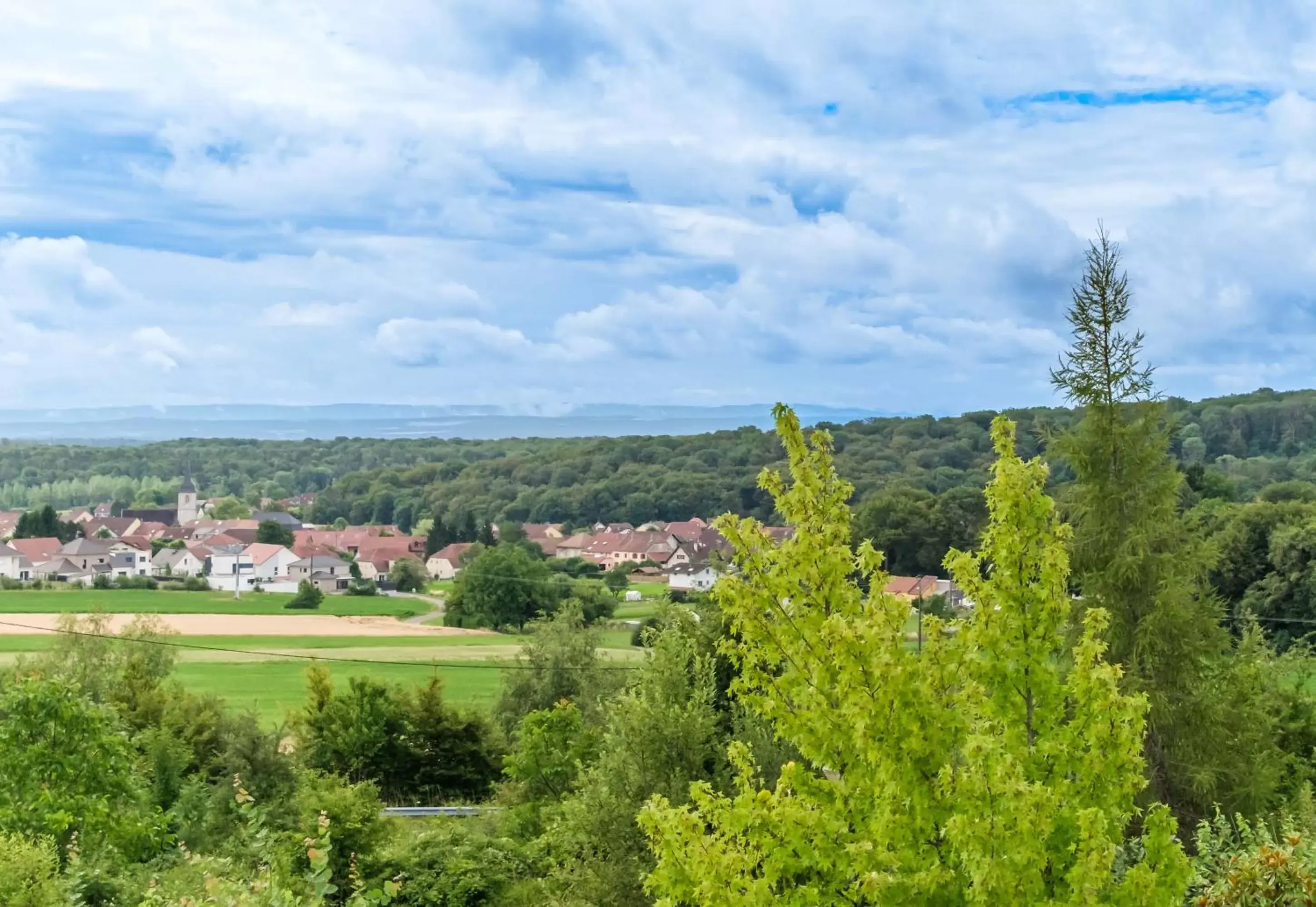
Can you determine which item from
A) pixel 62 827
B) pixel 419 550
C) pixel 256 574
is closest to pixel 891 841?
pixel 62 827

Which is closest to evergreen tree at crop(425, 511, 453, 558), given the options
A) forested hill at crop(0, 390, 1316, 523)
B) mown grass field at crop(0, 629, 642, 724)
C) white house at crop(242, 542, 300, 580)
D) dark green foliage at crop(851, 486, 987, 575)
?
white house at crop(242, 542, 300, 580)

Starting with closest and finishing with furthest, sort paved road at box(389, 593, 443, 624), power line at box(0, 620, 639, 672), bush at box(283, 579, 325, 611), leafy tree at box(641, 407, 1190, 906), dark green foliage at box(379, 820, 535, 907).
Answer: leafy tree at box(641, 407, 1190, 906) < dark green foliage at box(379, 820, 535, 907) < power line at box(0, 620, 639, 672) < paved road at box(389, 593, 443, 624) < bush at box(283, 579, 325, 611)

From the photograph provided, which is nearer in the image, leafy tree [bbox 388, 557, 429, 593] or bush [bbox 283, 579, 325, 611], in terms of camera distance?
bush [bbox 283, 579, 325, 611]

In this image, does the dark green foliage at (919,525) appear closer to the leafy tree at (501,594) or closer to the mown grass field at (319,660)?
the mown grass field at (319,660)

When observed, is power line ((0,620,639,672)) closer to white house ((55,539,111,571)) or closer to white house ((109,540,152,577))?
white house ((55,539,111,571))

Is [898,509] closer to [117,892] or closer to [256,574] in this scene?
[117,892]

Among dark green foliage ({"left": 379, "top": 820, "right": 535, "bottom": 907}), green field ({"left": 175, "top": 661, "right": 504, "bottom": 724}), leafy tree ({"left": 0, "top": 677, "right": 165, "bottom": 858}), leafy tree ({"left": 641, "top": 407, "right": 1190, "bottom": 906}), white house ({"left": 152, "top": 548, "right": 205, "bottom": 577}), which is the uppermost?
leafy tree ({"left": 641, "top": 407, "right": 1190, "bottom": 906})

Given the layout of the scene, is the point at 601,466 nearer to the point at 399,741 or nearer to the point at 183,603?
the point at 183,603
